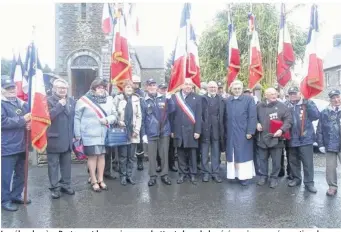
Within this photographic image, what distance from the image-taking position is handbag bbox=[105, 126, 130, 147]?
600 centimetres

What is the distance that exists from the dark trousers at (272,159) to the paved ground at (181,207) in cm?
30

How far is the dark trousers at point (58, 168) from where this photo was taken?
547 centimetres

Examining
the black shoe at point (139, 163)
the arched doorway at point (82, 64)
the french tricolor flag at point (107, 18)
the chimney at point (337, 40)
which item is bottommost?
the black shoe at point (139, 163)

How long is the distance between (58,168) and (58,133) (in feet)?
2.01

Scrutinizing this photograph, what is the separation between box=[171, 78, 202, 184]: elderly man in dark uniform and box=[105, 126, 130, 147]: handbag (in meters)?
0.91

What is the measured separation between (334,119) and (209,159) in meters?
2.37

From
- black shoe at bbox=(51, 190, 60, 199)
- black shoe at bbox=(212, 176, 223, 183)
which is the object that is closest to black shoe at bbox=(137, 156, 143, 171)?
black shoe at bbox=(212, 176, 223, 183)

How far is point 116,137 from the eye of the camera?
19.9 feet

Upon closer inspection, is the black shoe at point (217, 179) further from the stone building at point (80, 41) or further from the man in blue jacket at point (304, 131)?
the stone building at point (80, 41)

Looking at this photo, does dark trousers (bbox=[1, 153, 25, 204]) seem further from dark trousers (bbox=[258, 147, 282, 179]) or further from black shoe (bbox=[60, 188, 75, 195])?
dark trousers (bbox=[258, 147, 282, 179])

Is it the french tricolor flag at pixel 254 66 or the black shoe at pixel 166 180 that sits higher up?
the french tricolor flag at pixel 254 66

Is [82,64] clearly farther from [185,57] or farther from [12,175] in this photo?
[12,175]

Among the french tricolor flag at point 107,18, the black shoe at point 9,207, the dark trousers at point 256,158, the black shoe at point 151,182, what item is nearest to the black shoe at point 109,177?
the black shoe at point 151,182

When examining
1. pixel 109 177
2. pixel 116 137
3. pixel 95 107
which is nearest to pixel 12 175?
pixel 95 107
